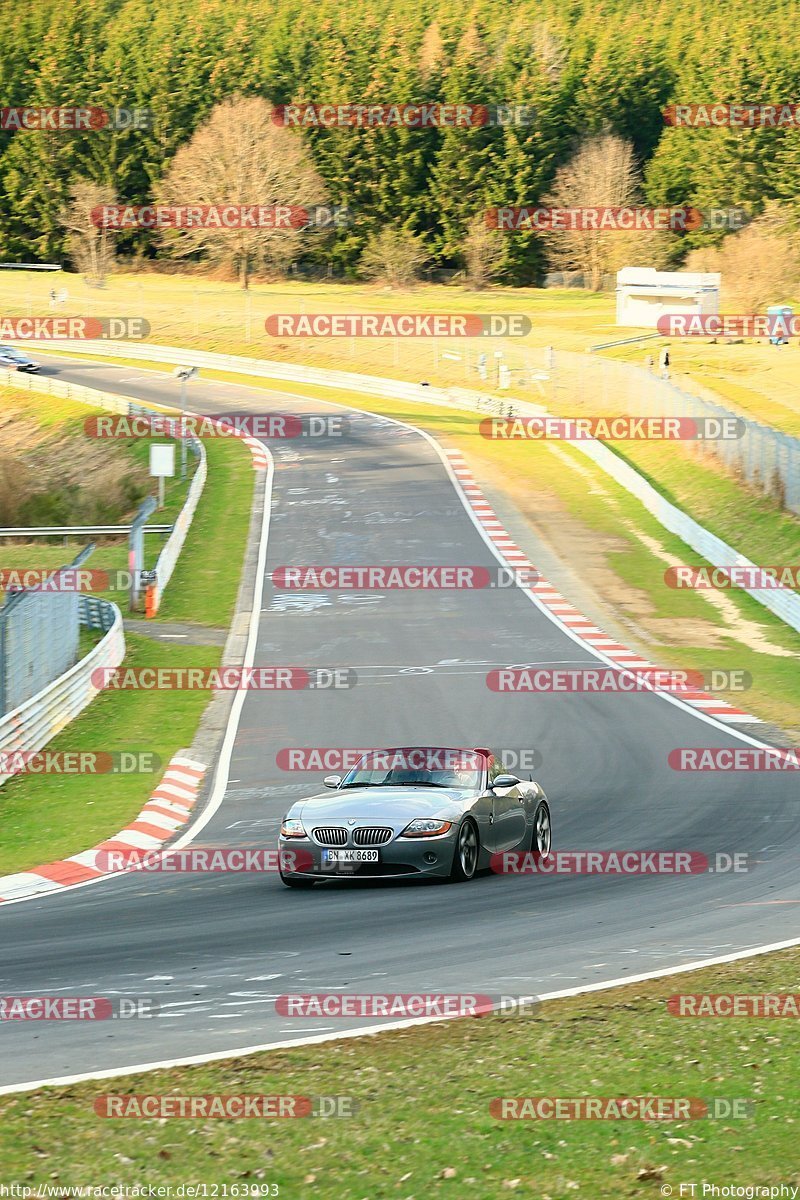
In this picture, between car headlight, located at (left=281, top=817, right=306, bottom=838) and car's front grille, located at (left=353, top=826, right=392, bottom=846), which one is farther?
car headlight, located at (left=281, top=817, right=306, bottom=838)

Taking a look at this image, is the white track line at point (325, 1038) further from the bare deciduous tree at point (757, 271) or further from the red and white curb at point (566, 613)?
the bare deciduous tree at point (757, 271)

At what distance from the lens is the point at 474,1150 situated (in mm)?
6754

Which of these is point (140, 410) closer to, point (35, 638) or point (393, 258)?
point (35, 638)

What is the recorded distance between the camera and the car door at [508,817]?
1425cm

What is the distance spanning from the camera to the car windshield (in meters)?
14.5

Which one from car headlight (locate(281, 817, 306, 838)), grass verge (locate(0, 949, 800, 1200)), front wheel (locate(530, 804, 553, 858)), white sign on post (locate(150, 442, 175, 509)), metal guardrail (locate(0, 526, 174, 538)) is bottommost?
metal guardrail (locate(0, 526, 174, 538))

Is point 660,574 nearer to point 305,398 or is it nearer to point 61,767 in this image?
→ point 61,767

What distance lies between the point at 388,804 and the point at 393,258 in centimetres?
9237

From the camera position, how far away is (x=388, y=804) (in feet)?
45.2

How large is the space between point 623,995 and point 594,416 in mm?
48282

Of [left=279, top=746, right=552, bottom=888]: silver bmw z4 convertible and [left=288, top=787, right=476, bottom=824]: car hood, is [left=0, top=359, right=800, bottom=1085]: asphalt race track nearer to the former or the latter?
[left=279, top=746, right=552, bottom=888]: silver bmw z4 convertible

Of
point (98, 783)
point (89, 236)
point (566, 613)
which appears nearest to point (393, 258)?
point (89, 236)

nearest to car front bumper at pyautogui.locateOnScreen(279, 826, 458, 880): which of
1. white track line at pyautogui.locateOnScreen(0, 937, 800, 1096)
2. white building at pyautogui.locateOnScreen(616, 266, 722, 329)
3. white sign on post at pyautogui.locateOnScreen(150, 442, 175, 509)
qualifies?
white track line at pyautogui.locateOnScreen(0, 937, 800, 1096)

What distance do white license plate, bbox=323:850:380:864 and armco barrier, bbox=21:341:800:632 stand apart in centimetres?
1817
